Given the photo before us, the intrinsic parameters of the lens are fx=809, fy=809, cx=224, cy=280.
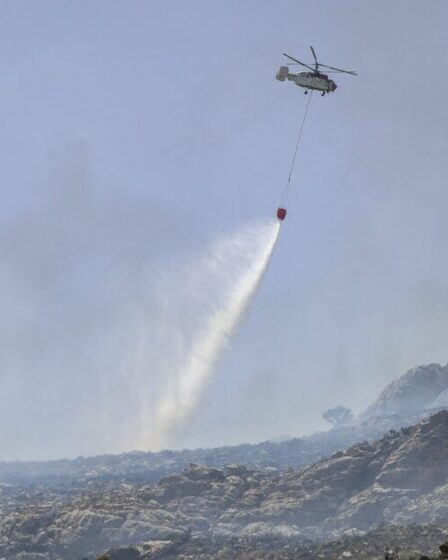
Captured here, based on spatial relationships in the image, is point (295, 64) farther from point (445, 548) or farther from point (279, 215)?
point (445, 548)

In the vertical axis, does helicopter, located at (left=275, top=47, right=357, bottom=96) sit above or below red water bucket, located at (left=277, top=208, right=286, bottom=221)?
above

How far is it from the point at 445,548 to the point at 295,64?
74.0 m

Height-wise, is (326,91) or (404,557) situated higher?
(326,91)

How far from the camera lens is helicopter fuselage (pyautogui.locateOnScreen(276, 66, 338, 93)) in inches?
4943

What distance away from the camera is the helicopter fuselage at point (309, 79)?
412ft

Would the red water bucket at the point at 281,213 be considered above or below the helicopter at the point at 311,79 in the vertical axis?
below

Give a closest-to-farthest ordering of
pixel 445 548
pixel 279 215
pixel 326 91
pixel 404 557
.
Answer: pixel 445 548 → pixel 279 215 → pixel 326 91 → pixel 404 557

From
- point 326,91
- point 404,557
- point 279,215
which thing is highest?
point 326,91

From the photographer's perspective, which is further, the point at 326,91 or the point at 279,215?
the point at 326,91

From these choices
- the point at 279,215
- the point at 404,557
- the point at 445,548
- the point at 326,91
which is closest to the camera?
the point at 445,548

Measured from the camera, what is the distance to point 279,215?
387 ft

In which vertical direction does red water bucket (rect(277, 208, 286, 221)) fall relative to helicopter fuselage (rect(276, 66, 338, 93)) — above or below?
below

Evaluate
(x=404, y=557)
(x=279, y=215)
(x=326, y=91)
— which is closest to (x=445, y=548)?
(x=279, y=215)

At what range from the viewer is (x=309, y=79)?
4968 inches
